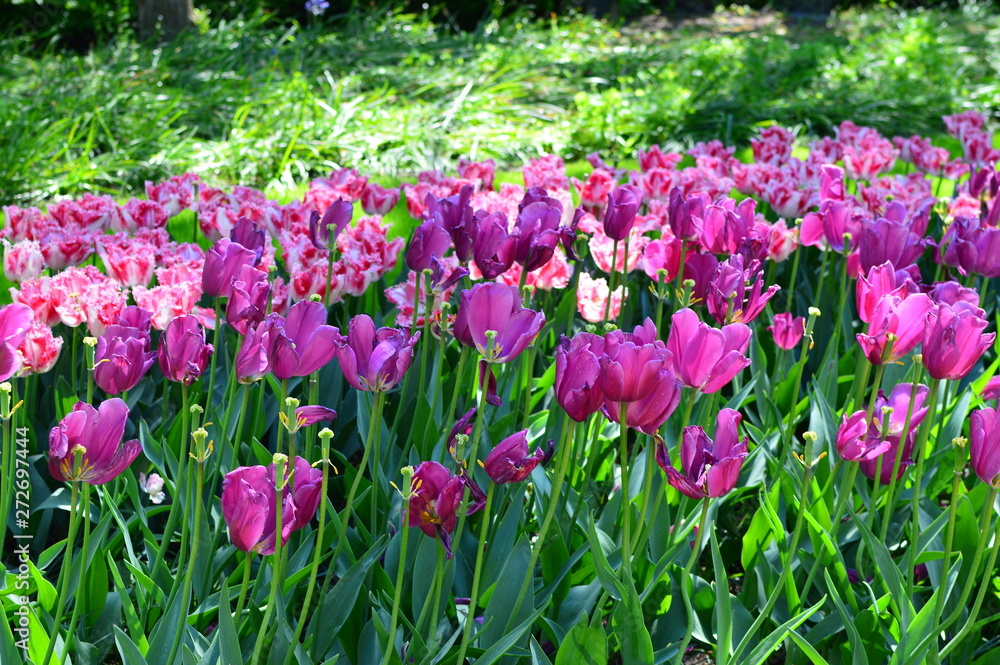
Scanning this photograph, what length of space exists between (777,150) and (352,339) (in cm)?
257

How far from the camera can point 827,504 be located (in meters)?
1.92

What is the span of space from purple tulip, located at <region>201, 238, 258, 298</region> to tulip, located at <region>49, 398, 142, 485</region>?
478mm

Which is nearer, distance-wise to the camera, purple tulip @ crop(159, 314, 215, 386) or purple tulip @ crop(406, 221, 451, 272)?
purple tulip @ crop(159, 314, 215, 386)

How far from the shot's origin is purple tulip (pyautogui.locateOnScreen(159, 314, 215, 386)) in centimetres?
141

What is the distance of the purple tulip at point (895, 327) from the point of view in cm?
148

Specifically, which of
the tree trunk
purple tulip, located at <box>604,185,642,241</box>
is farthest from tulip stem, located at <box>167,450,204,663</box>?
the tree trunk

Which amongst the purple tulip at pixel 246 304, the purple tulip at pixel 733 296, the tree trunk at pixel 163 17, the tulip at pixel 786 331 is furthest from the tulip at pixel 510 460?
the tree trunk at pixel 163 17

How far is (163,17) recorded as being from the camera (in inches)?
317

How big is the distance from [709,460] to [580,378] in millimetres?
254

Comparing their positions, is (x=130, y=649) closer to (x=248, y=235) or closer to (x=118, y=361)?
(x=118, y=361)

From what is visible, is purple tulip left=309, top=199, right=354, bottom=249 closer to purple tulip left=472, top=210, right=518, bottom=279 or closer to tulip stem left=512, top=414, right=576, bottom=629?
purple tulip left=472, top=210, right=518, bottom=279

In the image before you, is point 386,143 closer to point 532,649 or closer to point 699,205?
point 699,205

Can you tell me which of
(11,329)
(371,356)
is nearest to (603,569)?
(371,356)

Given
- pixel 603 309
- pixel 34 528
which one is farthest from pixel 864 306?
pixel 34 528
